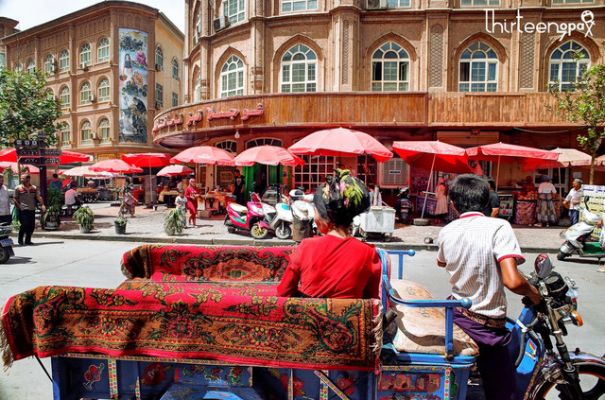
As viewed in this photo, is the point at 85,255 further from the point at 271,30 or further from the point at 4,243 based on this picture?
the point at 271,30

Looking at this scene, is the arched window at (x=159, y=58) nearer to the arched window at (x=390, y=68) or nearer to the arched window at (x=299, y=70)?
the arched window at (x=299, y=70)

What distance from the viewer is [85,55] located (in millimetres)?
34531

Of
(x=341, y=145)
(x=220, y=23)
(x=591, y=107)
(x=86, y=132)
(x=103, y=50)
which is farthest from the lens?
(x=86, y=132)

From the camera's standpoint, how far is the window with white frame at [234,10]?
2070 centimetres

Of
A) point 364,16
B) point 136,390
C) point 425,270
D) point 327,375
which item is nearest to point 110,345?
point 136,390

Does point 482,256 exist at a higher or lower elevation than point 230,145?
lower

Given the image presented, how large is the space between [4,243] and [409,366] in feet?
30.0

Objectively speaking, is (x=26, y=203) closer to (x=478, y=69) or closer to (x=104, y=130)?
(x=478, y=69)

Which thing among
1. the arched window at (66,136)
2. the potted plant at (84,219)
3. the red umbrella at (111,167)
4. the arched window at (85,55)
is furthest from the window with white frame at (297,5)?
the arched window at (66,136)

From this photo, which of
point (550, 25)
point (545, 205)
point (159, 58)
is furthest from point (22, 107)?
point (550, 25)

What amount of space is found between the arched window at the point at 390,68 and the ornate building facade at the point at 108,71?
74.5ft

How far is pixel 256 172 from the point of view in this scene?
60.2ft

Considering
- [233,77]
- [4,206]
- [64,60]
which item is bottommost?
[4,206]

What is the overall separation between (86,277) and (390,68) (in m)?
16.3
